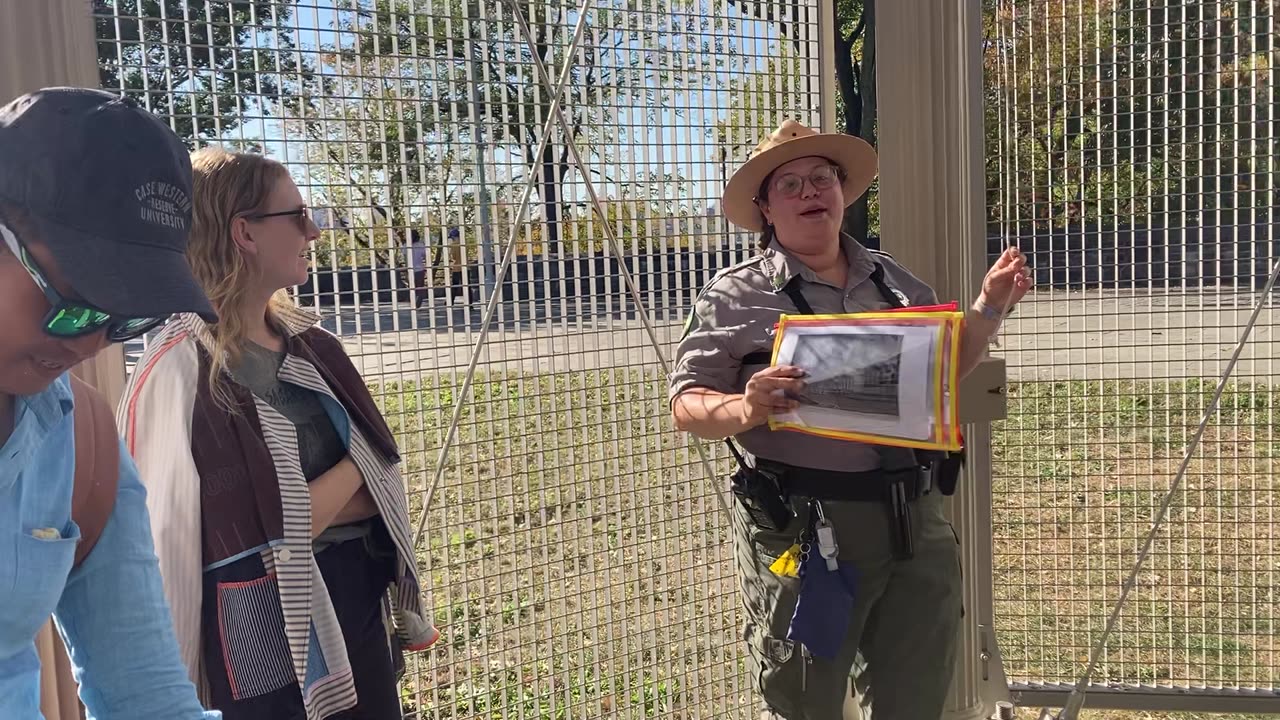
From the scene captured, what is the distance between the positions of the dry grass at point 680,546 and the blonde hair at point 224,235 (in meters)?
0.71

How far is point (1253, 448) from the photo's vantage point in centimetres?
312

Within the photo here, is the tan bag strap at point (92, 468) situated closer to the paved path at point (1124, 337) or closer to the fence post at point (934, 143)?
the paved path at point (1124, 337)

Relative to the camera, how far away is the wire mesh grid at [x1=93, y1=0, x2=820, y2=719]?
7.73 ft

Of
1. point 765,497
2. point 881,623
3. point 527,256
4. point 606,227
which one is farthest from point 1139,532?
point 527,256

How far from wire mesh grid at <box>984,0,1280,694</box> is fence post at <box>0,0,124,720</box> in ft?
8.55

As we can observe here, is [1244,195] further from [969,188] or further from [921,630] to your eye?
[921,630]

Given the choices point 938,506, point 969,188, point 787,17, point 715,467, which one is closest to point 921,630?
point 938,506

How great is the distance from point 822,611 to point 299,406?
1286 millimetres

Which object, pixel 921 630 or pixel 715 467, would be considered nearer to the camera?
pixel 921 630

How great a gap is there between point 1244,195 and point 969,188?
2.77 ft

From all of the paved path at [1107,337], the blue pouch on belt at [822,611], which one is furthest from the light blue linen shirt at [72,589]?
the paved path at [1107,337]

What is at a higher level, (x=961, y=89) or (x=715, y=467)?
(x=961, y=89)

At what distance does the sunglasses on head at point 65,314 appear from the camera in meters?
0.81

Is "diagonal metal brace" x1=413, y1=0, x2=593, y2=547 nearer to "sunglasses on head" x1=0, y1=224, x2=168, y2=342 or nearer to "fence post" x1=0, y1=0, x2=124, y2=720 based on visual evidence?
"fence post" x1=0, y1=0, x2=124, y2=720
